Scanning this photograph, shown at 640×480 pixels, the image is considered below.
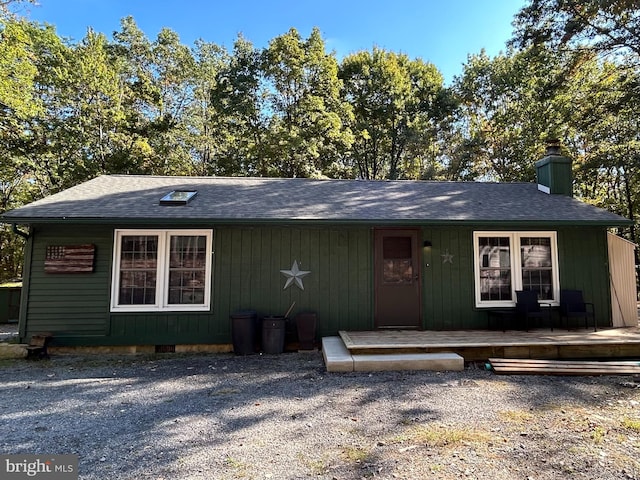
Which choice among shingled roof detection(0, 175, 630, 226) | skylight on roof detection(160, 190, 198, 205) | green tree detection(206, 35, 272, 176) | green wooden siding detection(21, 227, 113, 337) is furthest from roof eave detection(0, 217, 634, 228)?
green tree detection(206, 35, 272, 176)

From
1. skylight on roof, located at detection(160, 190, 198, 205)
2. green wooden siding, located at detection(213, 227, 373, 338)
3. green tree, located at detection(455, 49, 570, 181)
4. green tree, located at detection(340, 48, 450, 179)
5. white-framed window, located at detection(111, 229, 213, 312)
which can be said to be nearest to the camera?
white-framed window, located at detection(111, 229, 213, 312)

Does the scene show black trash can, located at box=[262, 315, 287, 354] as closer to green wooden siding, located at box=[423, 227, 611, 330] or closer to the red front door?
the red front door

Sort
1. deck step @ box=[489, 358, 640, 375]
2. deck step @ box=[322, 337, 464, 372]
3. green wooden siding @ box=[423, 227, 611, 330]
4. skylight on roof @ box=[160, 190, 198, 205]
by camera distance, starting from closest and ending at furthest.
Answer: deck step @ box=[489, 358, 640, 375]
deck step @ box=[322, 337, 464, 372]
skylight on roof @ box=[160, 190, 198, 205]
green wooden siding @ box=[423, 227, 611, 330]

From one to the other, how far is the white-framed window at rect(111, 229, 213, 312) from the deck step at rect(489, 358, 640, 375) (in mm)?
4584

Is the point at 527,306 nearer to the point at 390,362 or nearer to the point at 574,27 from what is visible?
the point at 390,362

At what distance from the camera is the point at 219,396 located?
13.8 ft

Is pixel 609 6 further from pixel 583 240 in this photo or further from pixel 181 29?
pixel 181 29

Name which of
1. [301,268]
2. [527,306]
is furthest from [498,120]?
[301,268]

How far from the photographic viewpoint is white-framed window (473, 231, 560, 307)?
6819 mm

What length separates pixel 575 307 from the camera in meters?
6.55

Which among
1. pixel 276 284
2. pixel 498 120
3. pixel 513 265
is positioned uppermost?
pixel 498 120

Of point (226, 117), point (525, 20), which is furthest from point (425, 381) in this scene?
point (226, 117)

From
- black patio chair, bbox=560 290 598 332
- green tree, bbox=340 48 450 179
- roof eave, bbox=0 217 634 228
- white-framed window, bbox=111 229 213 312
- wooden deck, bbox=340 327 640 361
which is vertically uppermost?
green tree, bbox=340 48 450 179

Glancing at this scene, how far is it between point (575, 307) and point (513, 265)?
1206 millimetres
